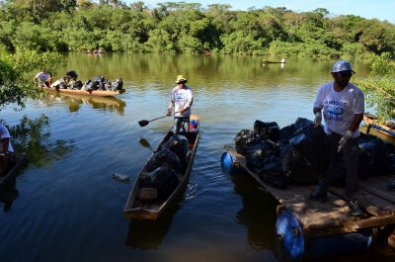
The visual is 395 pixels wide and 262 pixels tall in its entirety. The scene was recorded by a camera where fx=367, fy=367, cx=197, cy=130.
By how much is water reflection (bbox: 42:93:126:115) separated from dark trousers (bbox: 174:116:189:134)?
6783mm

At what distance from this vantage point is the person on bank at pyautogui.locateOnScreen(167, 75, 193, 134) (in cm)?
1042

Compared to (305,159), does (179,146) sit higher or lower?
lower

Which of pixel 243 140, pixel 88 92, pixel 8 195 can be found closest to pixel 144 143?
pixel 243 140

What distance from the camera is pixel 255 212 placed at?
26.2ft

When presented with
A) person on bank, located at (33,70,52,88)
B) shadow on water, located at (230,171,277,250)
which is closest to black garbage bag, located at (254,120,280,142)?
shadow on water, located at (230,171,277,250)

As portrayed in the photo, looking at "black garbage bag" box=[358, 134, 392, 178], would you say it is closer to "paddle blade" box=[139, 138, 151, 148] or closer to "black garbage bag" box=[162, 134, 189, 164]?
"black garbage bag" box=[162, 134, 189, 164]

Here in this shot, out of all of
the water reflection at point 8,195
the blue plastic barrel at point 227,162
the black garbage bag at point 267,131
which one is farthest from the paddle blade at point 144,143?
the water reflection at point 8,195

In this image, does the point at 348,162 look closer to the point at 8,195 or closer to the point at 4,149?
the point at 8,195

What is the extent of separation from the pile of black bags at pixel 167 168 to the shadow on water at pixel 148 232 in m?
0.54

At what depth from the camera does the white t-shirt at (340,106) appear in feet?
18.0

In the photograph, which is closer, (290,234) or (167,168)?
(290,234)

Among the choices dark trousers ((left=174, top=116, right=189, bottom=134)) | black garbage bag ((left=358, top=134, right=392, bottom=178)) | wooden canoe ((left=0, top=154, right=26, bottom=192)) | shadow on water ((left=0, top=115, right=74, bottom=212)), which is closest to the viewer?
black garbage bag ((left=358, top=134, right=392, bottom=178))

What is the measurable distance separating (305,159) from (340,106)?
1384 mm

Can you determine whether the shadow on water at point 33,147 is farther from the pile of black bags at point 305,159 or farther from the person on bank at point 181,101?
the pile of black bags at point 305,159
